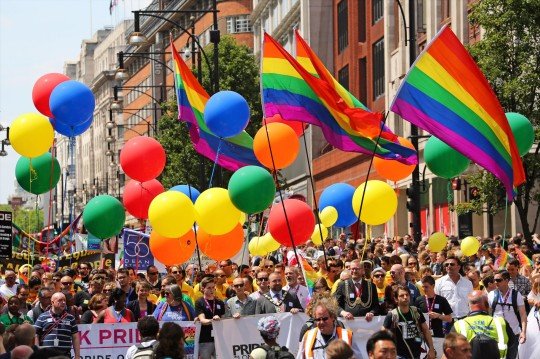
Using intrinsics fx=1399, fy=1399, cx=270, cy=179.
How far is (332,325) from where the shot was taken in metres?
12.0

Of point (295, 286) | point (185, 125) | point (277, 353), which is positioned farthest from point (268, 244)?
point (185, 125)

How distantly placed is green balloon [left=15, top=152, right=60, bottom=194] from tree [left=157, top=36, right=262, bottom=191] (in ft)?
96.8

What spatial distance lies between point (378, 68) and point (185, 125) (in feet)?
26.3

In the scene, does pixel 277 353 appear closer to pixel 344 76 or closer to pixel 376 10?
pixel 376 10

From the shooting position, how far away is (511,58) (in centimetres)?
2991

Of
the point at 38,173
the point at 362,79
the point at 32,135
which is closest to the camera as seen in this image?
the point at 32,135

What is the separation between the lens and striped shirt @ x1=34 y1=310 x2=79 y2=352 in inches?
576

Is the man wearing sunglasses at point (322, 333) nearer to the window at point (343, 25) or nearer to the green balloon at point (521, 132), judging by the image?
the green balloon at point (521, 132)

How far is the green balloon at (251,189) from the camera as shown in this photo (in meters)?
19.6

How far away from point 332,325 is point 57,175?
12.4 m

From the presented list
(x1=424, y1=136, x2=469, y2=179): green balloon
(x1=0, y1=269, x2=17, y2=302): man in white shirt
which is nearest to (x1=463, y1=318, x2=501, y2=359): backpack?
(x1=424, y1=136, x2=469, y2=179): green balloon

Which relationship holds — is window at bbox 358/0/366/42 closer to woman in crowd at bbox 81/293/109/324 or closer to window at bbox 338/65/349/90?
window at bbox 338/65/349/90

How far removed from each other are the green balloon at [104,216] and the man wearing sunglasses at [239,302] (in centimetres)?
584

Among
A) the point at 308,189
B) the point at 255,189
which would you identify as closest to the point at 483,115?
the point at 255,189
